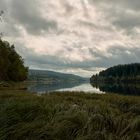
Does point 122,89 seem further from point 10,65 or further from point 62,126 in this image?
point 62,126

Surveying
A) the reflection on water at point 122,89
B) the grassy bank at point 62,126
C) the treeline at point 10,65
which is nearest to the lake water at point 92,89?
the reflection on water at point 122,89

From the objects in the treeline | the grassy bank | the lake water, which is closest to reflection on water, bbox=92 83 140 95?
the lake water

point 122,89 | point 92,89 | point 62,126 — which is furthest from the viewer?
point 122,89

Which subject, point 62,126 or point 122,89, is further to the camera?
point 122,89

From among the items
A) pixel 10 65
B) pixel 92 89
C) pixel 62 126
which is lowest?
pixel 62 126

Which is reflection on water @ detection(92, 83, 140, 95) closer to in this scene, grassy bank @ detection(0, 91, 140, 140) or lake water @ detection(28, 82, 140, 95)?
lake water @ detection(28, 82, 140, 95)

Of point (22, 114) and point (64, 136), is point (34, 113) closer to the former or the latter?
point (22, 114)

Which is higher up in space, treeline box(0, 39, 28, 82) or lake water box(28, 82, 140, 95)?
treeline box(0, 39, 28, 82)

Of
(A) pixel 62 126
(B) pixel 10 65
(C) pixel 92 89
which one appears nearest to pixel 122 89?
(C) pixel 92 89

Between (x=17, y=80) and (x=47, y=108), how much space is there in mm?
86709

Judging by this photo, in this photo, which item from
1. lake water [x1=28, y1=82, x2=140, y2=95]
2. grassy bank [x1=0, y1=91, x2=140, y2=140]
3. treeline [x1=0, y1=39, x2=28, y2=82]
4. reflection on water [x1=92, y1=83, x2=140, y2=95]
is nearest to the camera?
grassy bank [x1=0, y1=91, x2=140, y2=140]

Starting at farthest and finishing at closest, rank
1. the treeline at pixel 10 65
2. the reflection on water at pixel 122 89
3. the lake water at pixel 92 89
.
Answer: the treeline at pixel 10 65, the reflection on water at pixel 122 89, the lake water at pixel 92 89

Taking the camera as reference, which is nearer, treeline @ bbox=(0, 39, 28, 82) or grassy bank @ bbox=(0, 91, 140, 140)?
grassy bank @ bbox=(0, 91, 140, 140)

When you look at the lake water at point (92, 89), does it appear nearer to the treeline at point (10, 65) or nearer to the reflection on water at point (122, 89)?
the reflection on water at point (122, 89)
